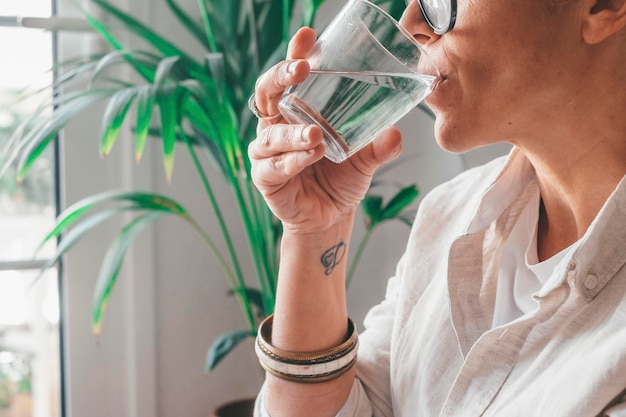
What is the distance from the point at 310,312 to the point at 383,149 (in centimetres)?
26

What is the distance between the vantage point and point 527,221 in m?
1.00

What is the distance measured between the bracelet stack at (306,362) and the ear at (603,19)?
505 mm

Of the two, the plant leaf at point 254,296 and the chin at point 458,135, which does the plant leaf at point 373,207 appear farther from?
the chin at point 458,135

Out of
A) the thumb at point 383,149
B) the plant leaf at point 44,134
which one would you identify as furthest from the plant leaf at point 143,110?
the thumb at point 383,149

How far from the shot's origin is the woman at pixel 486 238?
767 millimetres

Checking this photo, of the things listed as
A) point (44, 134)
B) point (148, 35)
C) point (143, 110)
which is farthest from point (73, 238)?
point (148, 35)

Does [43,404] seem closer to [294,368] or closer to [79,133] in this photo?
[79,133]

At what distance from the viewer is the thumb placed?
2.86 feet

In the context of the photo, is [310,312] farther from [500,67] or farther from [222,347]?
[222,347]

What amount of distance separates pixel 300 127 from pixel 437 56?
0.23m

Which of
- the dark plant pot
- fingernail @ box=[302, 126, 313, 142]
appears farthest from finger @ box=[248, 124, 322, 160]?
the dark plant pot

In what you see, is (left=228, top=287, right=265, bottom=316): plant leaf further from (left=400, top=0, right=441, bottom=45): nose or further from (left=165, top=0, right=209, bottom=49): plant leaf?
(left=400, top=0, right=441, bottom=45): nose

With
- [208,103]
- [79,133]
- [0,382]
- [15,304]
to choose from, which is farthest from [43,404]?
[208,103]

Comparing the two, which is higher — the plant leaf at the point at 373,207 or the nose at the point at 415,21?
the nose at the point at 415,21
